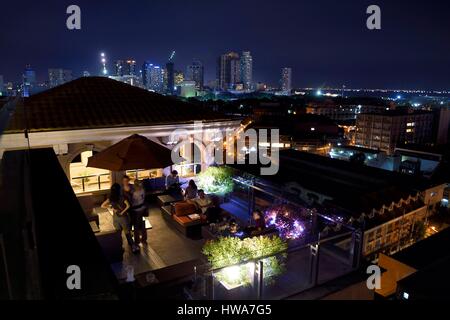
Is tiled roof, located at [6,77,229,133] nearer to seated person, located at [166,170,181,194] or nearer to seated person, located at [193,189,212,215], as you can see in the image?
seated person, located at [166,170,181,194]

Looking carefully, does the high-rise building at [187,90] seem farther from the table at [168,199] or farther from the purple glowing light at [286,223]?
the purple glowing light at [286,223]

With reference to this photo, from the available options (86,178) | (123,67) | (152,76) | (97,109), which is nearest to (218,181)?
(86,178)

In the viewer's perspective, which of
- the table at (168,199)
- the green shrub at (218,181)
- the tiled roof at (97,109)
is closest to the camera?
the table at (168,199)

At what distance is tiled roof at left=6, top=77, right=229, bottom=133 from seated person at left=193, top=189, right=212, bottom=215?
12.0ft

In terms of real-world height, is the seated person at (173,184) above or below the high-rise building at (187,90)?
below

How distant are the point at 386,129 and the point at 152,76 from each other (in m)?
128

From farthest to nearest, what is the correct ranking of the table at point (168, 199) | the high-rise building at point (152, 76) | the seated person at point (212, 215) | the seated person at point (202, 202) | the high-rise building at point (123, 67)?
the high-rise building at point (152, 76), the high-rise building at point (123, 67), the table at point (168, 199), the seated person at point (202, 202), the seated person at point (212, 215)

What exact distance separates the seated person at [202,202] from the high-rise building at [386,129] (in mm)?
86886

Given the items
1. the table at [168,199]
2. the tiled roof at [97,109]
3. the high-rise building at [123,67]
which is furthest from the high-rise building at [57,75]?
the high-rise building at [123,67]

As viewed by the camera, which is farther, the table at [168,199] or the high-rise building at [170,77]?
the high-rise building at [170,77]

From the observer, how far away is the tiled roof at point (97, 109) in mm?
10039

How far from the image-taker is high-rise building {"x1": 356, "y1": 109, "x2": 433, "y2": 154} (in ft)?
284
